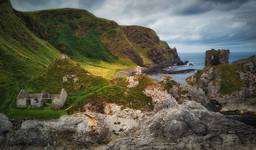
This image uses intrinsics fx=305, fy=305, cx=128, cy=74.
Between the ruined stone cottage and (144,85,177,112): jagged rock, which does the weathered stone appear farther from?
(144,85,177,112): jagged rock

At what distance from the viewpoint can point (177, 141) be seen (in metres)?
60.0

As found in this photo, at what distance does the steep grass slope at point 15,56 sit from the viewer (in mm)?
86637

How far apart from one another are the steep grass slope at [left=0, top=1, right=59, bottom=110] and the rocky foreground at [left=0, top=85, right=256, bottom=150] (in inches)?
648

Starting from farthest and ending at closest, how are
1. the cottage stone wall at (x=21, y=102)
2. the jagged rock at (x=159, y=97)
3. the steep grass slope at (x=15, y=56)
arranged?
the steep grass slope at (x=15, y=56) < the jagged rock at (x=159, y=97) < the cottage stone wall at (x=21, y=102)

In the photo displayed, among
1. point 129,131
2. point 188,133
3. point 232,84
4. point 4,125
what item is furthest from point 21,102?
point 232,84

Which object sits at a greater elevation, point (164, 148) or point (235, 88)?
point (235, 88)

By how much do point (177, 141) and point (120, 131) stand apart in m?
12.6

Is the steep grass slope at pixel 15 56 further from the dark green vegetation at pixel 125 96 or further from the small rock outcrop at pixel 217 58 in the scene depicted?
the small rock outcrop at pixel 217 58

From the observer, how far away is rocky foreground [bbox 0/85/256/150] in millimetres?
59969

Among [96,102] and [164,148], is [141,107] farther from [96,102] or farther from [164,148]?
[164,148]

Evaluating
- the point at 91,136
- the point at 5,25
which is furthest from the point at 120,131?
the point at 5,25

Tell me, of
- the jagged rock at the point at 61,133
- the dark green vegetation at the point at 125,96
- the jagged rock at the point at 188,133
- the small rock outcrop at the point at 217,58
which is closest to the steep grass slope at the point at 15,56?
the jagged rock at the point at 61,133

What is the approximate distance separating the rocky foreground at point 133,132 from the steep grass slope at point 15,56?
16.5m

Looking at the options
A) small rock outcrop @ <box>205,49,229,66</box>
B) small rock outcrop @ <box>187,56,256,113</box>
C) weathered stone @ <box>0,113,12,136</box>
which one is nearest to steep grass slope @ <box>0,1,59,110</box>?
weathered stone @ <box>0,113,12,136</box>
